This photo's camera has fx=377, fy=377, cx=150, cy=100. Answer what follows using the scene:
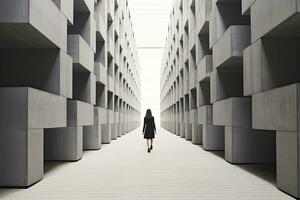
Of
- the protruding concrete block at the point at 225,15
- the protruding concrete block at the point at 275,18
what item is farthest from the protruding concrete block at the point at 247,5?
the protruding concrete block at the point at 225,15

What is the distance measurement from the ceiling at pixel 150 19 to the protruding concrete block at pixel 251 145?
90.7 ft

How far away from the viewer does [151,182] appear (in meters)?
9.09

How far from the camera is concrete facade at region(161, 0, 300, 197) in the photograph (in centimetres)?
773

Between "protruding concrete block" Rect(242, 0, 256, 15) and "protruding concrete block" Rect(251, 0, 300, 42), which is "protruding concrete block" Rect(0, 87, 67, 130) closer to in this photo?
"protruding concrete block" Rect(251, 0, 300, 42)

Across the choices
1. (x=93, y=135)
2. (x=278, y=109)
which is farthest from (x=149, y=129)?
(x=278, y=109)

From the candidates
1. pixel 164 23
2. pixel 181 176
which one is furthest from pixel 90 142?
pixel 164 23

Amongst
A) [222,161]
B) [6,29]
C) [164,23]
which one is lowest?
[222,161]

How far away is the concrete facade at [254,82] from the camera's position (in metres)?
7.73

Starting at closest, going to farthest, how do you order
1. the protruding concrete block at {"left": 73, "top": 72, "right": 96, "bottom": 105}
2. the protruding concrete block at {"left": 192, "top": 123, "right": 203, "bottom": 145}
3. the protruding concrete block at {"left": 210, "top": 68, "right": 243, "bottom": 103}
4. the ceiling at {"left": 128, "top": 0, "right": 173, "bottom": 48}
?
1. the protruding concrete block at {"left": 210, "top": 68, "right": 243, "bottom": 103}
2. the protruding concrete block at {"left": 73, "top": 72, "right": 96, "bottom": 105}
3. the protruding concrete block at {"left": 192, "top": 123, "right": 203, "bottom": 145}
4. the ceiling at {"left": 128, "top": 0, "right": 173, "bottom": 48}

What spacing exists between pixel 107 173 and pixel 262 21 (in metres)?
5.79

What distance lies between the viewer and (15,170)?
8.34 metres

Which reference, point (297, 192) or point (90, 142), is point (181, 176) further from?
point (90, 142)

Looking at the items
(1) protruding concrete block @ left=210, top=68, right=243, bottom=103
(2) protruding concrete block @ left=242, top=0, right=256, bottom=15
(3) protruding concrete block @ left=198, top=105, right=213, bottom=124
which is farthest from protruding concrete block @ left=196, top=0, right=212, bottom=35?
(2) protruding concrete block @ left=242, top=0, right=256, bottom=15

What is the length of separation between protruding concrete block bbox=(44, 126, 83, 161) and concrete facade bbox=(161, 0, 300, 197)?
211 inches
